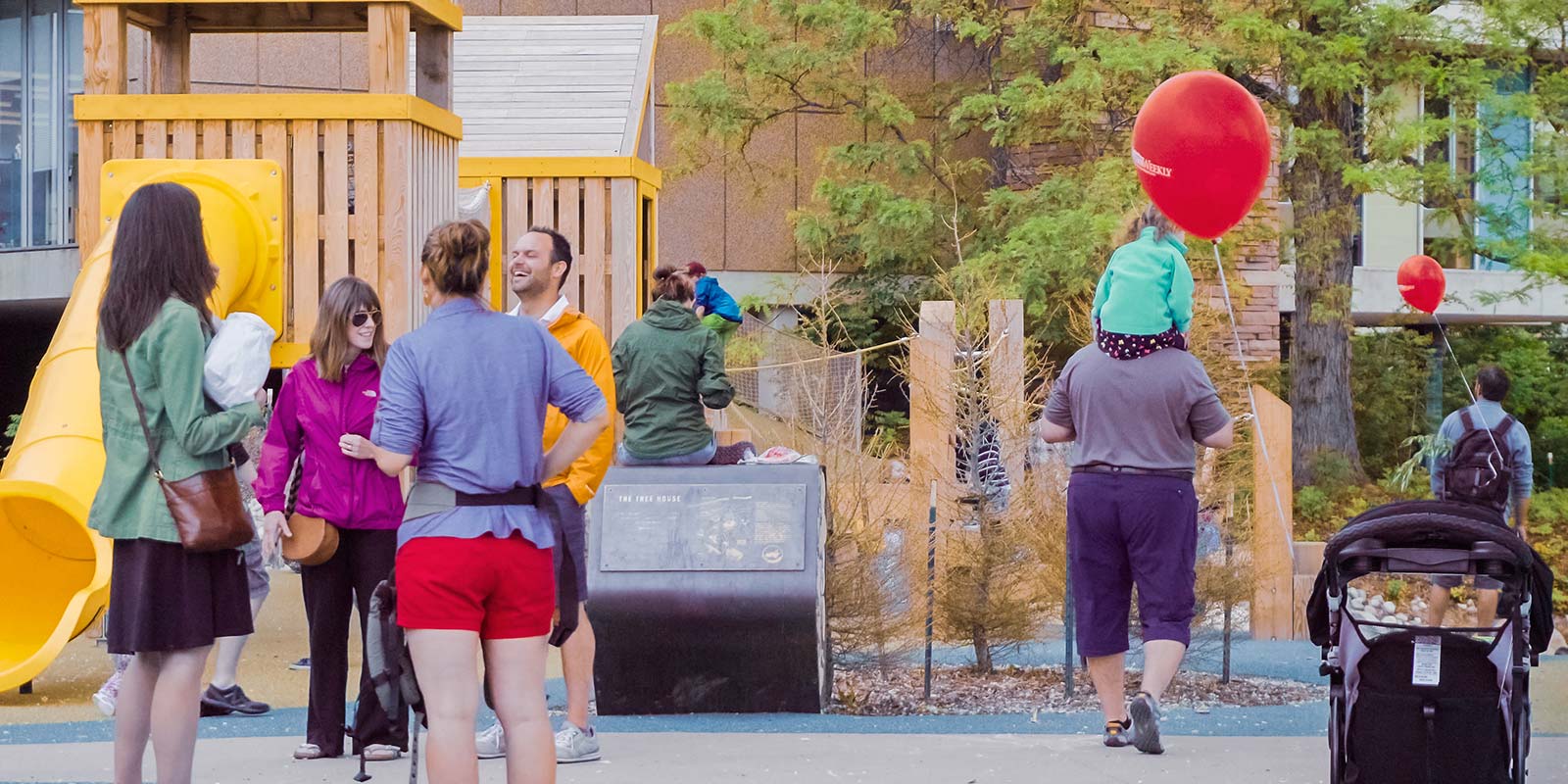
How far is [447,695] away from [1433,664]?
2.69 meters

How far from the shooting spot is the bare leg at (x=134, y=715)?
5.00m

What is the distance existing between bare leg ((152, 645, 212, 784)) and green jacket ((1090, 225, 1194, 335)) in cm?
329

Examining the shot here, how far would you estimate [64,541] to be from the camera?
9.14 m

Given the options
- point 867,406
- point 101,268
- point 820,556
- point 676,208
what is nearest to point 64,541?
point 101,268

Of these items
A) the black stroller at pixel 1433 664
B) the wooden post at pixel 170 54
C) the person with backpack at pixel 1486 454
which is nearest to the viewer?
the black stroller at pixel 1433 664

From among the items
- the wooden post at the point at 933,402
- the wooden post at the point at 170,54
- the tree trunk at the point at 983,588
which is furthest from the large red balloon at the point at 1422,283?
the wooden post at the point at 170,54

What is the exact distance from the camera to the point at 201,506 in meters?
4.98

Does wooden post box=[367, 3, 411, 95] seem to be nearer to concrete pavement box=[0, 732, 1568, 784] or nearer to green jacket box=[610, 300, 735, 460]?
green jacket box=[610, 300, 735, 460]

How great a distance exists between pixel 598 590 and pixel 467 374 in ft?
10.7

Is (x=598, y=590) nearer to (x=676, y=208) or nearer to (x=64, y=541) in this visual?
(x=64, y=541)

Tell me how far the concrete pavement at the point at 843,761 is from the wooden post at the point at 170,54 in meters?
4.28

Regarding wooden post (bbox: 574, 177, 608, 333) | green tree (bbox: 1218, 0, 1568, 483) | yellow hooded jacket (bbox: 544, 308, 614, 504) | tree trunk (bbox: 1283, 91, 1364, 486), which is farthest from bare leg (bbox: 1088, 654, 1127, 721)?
tree trunk (bbox: 1283, 91, 1364, 486)

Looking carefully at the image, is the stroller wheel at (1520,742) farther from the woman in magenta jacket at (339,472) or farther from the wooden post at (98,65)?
the wooden post at (98,65)

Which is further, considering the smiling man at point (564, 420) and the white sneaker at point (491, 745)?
the white sneaker at point (491, 745)
